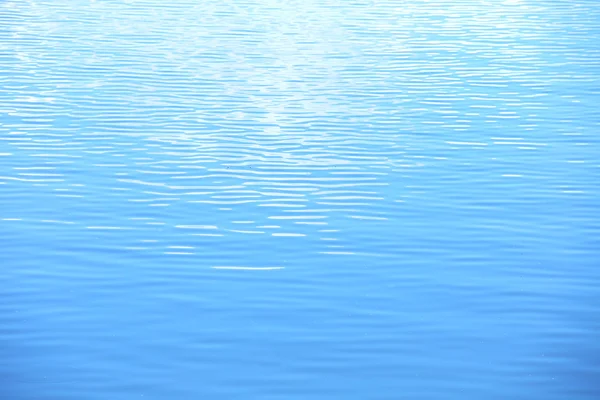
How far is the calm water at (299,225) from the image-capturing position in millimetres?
7148

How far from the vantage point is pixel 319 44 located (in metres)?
19.4

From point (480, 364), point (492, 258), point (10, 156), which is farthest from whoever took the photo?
point (10, 156)

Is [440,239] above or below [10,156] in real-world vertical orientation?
below

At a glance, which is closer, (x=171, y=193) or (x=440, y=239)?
(x=440, y=239)

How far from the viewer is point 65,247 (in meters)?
9.14

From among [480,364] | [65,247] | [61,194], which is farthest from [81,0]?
[480,364]

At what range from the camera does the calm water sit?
23.5 ft

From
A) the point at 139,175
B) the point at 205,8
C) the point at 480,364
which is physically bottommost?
the point at 480,364

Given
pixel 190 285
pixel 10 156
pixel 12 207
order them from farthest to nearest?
pixel 10 156 → pixel 12 207 → pixel 190 285

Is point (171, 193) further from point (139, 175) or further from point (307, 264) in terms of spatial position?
point (307, 264)

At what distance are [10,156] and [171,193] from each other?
2.30 metres

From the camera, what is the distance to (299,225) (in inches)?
382

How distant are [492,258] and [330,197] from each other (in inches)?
77.9

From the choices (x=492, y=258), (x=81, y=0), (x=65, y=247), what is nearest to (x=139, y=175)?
(x=65, y=247)
